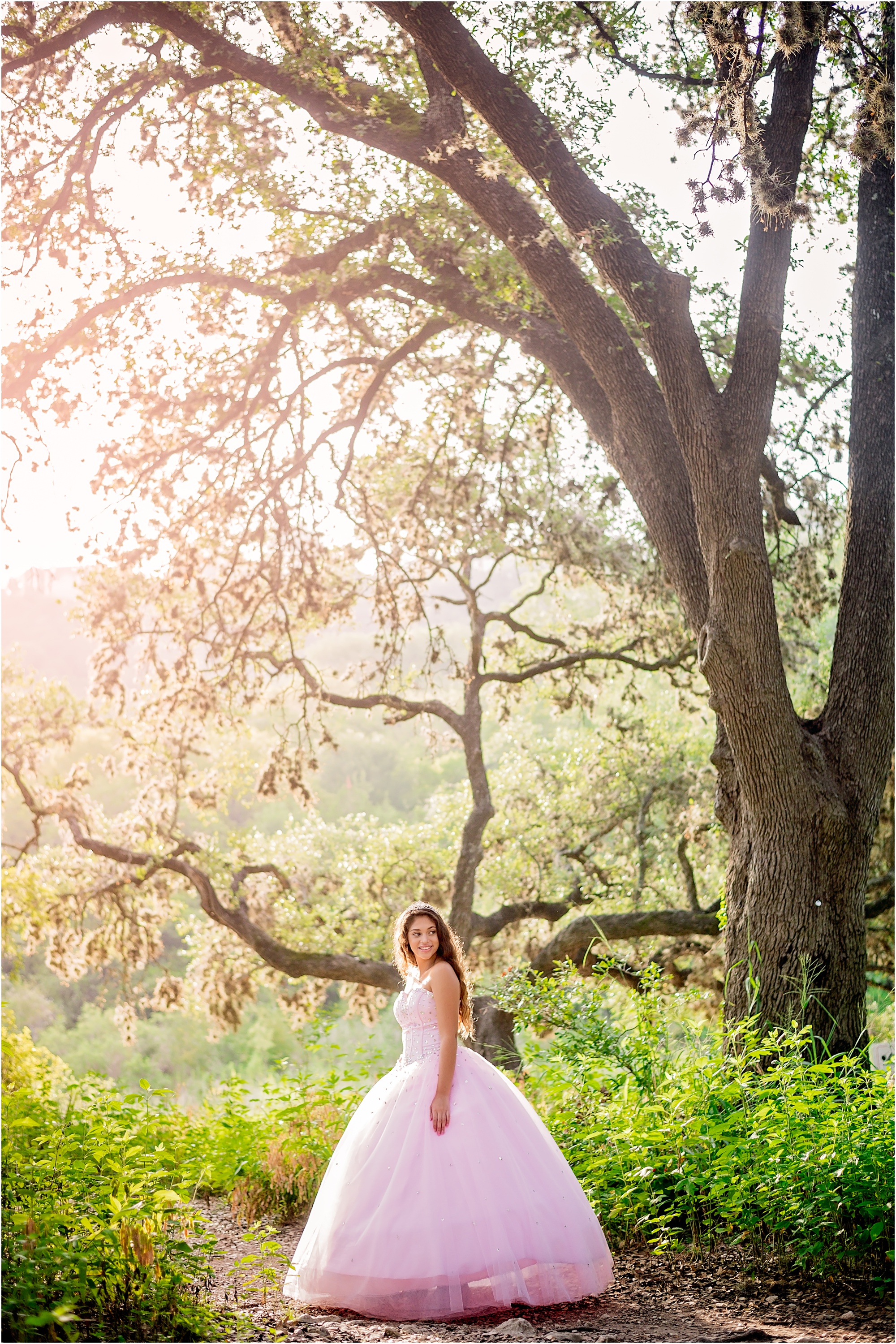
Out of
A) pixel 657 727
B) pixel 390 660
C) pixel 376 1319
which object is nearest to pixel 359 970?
pixel 390 660

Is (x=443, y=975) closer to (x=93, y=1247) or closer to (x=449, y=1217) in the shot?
(x=449, y=1217)

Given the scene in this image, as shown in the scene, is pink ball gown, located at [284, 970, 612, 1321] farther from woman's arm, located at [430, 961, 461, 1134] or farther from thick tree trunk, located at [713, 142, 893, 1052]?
thick tree trunk, located at [713, 142, 893, 1052]

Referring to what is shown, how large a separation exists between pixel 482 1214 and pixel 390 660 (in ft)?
18.1

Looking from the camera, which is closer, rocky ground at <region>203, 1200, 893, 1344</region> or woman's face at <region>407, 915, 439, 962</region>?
rocky ground at <region>203, 1200, 893, 1344</region>

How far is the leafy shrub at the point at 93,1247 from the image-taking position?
2.88m

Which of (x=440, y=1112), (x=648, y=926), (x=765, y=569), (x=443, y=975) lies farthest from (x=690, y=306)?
(x=648, y=926)

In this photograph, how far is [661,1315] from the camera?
11.5 feet

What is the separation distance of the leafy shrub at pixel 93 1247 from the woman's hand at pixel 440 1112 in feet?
2.87

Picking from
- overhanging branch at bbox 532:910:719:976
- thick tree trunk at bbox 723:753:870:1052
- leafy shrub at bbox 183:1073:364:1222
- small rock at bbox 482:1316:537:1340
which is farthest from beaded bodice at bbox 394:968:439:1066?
overhanging branch at bbox 532:910:719:976

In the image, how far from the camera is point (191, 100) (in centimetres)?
703

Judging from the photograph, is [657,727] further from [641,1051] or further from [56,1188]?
[56,1188]

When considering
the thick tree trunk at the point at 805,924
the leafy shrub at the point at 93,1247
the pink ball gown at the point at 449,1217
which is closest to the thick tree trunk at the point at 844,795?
the thick tree trunk at the point at 805,924

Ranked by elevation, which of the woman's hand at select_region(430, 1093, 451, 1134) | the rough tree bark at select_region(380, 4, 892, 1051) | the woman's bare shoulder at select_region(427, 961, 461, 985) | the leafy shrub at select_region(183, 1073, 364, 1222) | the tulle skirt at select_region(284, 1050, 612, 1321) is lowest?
the leafy shrub at select_region(183, 1073, 364, 1222)

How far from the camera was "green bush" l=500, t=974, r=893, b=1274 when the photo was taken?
3.48m
